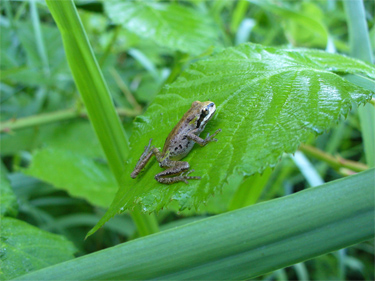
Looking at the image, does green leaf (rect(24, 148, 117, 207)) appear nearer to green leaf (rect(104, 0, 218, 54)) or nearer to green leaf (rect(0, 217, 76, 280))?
green leaf (rect(0, 217, 76, 280))

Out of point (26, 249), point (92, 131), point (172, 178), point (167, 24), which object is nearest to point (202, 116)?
point (172, 178)

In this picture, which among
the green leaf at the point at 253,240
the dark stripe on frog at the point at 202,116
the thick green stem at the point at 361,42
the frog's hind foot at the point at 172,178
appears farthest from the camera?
the dark stripe on frog at the point at 202,116

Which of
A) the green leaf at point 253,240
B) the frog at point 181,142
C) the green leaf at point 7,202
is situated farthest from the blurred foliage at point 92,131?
the green leaf at point 253,240

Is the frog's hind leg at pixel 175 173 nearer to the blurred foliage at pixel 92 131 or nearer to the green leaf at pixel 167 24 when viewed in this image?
the blurred foliage at pixel 92 131

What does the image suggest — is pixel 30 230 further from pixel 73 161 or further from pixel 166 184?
pixel 73 161

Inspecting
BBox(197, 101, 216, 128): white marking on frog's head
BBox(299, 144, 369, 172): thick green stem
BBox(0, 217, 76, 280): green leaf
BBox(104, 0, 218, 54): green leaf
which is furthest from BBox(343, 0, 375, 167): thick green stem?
BBox(0, 217, 76, 280): green leaf

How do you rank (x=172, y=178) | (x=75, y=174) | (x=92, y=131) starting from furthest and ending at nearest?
(x=92, y=131) → (x=75, y=174) → (x=172, y=178)

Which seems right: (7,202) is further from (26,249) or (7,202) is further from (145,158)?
(145,158)

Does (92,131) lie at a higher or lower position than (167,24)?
lower
